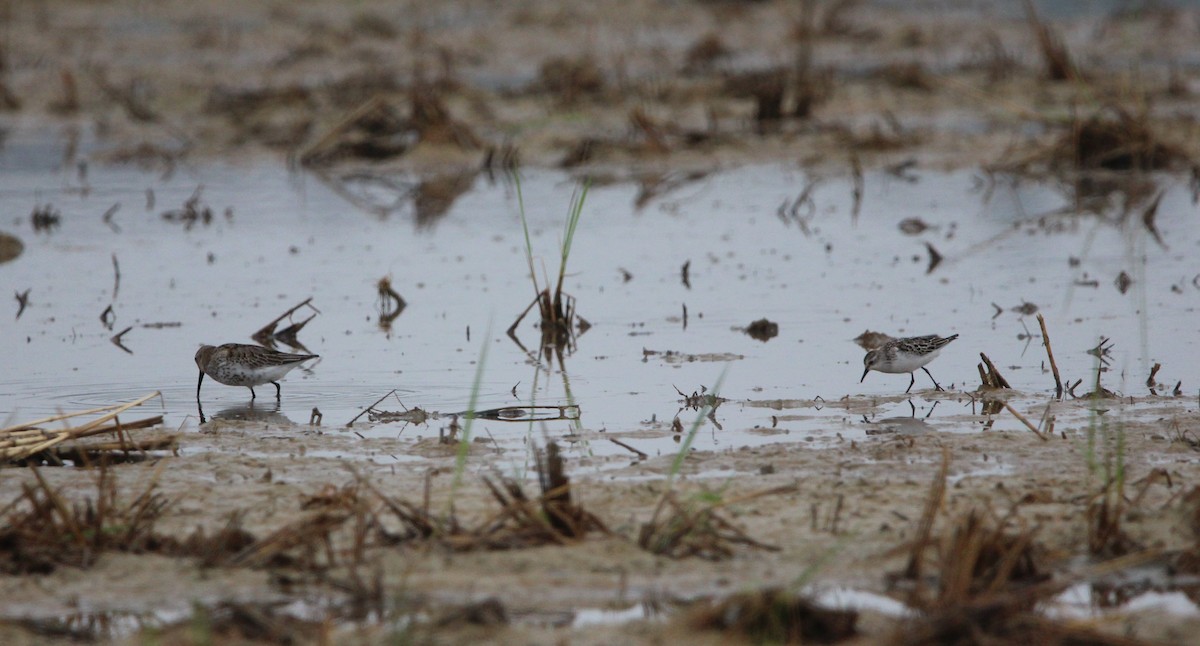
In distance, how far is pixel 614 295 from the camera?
11.5 metres

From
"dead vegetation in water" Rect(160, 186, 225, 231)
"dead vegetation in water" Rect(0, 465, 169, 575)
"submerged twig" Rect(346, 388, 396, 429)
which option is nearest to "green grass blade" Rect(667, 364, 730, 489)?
"submerged twig" Rect(346, 388, 396, 429)

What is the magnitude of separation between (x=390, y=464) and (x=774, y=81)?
14.0 meters

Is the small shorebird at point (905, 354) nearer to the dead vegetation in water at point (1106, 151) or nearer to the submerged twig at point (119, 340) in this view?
the submerged twig at point (119, 340)

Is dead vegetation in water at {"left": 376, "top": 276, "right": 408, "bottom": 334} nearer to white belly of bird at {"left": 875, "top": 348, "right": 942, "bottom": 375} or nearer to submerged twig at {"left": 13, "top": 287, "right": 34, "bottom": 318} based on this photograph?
submerged twig at {"left": 13, "top": 287, "right": 34, "bottom": 318}

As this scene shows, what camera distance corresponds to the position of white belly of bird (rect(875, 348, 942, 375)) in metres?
8.04

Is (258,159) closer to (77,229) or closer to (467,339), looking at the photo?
(77,229)

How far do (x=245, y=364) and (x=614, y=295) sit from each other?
387 cm

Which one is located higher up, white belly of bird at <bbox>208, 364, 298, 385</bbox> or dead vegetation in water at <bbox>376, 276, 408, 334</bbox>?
dead vegetation in water at <bbox>376, 276, 408, 334</bbox>

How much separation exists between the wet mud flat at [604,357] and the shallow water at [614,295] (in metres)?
0.05

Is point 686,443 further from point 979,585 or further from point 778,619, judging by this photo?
point 979,585

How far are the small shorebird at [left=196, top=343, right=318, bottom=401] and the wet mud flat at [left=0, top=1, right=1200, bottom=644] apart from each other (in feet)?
0.82

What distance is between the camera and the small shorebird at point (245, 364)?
27.1ft

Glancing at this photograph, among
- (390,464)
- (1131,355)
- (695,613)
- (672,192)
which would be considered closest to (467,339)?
(390,464)

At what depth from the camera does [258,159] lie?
19.0m
